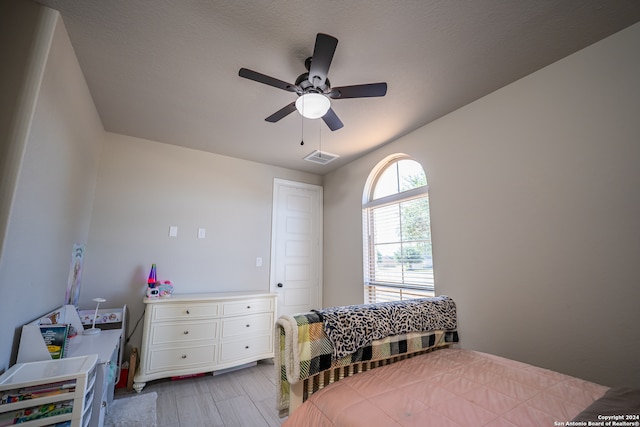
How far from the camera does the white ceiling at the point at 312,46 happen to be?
1469 millimetres

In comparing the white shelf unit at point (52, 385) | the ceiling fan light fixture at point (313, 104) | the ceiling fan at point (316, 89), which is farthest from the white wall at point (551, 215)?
the white shelf unit at point (52, 385)

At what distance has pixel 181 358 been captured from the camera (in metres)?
2.59

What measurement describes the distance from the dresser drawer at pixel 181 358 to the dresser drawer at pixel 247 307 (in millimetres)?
365

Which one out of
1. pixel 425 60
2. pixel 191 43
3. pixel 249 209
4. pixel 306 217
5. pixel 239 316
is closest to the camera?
pixel 191 43

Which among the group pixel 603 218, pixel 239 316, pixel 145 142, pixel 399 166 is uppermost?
pixel 145 142

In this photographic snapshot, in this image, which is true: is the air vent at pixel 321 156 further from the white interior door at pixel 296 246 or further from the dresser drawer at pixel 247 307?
the dresser drawer at pixel 247 307

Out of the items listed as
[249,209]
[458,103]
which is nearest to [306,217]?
[249,209]

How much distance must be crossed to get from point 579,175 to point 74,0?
123 inches

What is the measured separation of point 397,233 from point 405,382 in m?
1.87

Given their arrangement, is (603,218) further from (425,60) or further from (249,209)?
(249,209)

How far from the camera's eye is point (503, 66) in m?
1.88

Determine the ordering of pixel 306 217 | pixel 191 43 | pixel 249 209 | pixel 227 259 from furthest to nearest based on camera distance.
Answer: pixel 306 217 → pixel 249 209 → pixel 227 259 → pixel 191 43

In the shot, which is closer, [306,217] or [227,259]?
[227,259]

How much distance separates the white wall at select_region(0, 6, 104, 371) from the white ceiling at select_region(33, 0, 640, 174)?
0.70 feet
